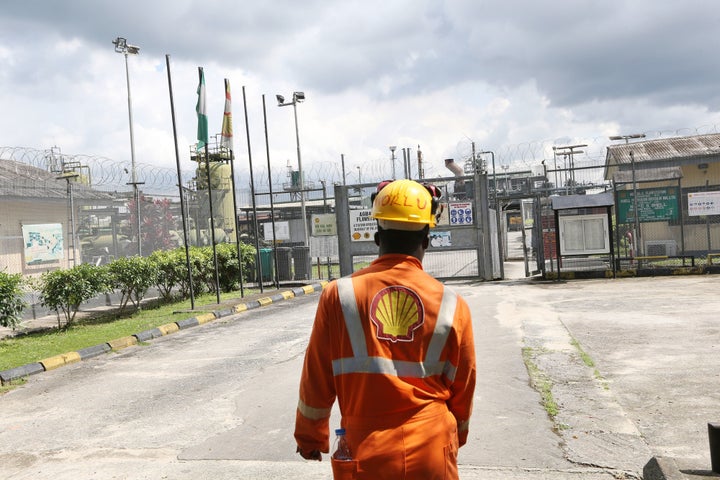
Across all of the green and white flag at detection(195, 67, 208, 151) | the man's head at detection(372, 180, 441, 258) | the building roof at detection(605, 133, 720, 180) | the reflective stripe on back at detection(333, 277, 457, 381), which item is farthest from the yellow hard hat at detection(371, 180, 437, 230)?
the building roof at detection(605, 133, 720, 180)

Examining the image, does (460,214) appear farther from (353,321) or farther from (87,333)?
(353,321)

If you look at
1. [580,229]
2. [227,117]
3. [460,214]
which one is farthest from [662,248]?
[227,117]

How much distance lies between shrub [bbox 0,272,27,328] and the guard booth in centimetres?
1037

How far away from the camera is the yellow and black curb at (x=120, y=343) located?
30.2 feet

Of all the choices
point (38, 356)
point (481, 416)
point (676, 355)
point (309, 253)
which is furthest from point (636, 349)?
point (309, 253)

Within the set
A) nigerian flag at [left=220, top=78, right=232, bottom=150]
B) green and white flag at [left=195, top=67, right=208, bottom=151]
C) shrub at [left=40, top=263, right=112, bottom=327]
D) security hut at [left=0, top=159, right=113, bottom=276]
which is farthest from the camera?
nigerian flag at [left=220, top=78, right=232, bottom=150]

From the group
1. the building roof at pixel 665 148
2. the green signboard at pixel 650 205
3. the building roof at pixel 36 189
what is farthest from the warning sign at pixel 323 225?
the building roof at pixel 665 148

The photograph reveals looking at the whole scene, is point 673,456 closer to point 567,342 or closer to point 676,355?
point 676,355

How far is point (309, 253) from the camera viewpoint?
21812 mm

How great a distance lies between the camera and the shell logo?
243 centimetres

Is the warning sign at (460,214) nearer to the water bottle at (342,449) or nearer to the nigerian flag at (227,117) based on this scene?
the nigerian flag at (227,117)

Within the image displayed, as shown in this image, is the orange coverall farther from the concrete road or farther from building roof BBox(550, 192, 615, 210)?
building roof BBox(550, 192, 615, 210)

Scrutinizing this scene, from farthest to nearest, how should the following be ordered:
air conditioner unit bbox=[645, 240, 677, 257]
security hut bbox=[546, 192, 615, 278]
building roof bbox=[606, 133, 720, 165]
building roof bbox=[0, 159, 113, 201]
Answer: building roof bbox=[606, 133, 720, 165], air conditioner unit bbox=[645, 240, 677, 257], security hut bbox=[546, 192, 615, 278], building roof bbox=[0, 159, 113, 201]

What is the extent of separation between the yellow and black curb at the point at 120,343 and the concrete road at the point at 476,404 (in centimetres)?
26
